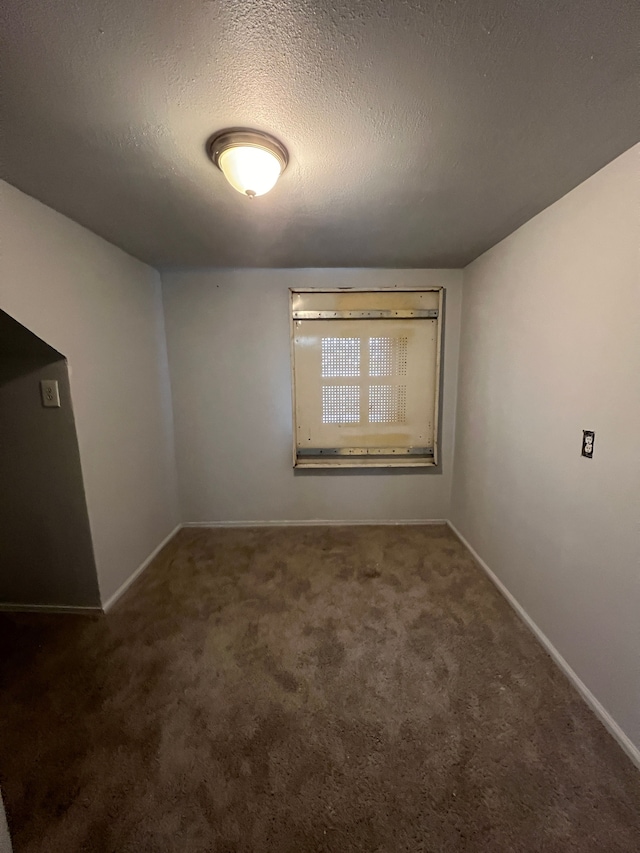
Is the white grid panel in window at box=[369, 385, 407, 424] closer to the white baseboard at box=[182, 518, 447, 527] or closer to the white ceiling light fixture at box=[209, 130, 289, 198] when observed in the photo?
the white baseboard at box=[182, 518, 447, 527]

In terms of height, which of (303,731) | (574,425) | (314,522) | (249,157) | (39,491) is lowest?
(303,731)

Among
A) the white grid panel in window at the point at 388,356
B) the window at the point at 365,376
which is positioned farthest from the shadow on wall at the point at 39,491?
the white grid panel in window at the point at 388,356

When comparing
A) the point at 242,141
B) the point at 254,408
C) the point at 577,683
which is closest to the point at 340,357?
the point at 254,408

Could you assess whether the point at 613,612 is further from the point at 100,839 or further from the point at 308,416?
the point at 308,416

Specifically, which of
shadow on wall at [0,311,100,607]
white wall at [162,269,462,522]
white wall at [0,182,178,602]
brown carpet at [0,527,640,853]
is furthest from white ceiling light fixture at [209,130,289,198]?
brown carpet at [0,527,640,853]

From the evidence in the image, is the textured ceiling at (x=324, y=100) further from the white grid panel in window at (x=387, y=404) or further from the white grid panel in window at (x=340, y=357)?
the white grid panel in window at (x=387, y=404)

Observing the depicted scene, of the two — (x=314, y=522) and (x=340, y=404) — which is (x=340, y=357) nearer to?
(x=340, y=404)

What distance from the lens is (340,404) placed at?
2584 mm

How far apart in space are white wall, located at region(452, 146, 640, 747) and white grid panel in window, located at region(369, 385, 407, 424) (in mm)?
662

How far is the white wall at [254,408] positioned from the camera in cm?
249

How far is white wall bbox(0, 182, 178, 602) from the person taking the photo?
1.41 metres

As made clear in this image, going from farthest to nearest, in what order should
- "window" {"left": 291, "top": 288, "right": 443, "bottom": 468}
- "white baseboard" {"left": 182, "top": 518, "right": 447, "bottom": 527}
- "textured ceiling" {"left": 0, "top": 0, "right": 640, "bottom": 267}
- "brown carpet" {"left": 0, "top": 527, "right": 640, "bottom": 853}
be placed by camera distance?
"white baseboard" {"left": 182, "top": 518, "right": 447, "bottom": 527} < "window" {"left": 291, "top": 288, "right": 443, "bottom": 468} < "brown carpet" {"left": 0, "top": 527, "right": 640, "bottom": 853} < "textured ceiling" {"left": 0, "top": 0, "right": 640, "bottom": 267}

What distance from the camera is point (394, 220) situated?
168 cm

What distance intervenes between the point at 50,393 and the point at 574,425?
8.37 feet
